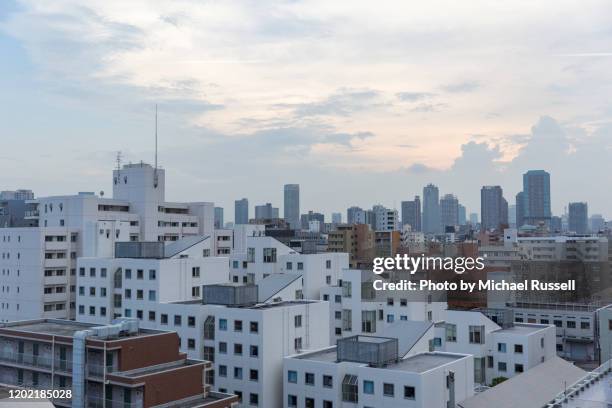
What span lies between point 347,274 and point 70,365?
2296 cm

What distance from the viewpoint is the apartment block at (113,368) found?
2250 centimetres

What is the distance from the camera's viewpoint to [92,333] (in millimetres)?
23750

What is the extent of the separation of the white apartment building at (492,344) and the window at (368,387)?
11181 millimetres

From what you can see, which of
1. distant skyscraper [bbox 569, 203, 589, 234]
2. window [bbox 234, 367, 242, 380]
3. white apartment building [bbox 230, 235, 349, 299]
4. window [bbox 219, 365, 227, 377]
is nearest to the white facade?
window [bbox 234, 367, 242, 380]

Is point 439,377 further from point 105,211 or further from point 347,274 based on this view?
point 105,211

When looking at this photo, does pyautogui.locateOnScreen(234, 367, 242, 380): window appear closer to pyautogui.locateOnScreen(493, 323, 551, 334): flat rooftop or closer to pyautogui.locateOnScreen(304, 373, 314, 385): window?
pyautogui.locateOnScreen(304, 373, 314, 385): window

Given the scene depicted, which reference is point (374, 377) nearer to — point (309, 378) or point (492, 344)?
point (309, 378)

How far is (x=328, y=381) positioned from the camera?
27.7 meters

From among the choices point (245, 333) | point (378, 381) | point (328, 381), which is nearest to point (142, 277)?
point (245, 333)

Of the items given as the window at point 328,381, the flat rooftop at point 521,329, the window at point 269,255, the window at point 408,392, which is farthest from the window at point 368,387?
the window at point 269,255

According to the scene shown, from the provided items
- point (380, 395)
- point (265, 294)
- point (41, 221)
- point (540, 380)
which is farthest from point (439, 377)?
point (41, 221)

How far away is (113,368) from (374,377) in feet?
33.8

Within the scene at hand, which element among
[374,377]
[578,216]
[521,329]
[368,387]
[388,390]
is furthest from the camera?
[578,216]

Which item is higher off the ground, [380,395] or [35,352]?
[35,352]
